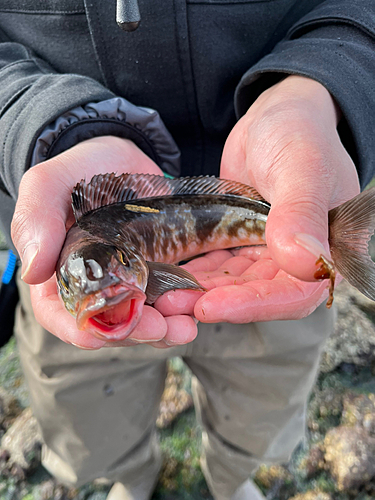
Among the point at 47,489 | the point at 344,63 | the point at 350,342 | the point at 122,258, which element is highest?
the point at 344,63

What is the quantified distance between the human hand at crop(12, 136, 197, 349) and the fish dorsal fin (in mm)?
74

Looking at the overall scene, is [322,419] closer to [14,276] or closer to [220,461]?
[220,461]

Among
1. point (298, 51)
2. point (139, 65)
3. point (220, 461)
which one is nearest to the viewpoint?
point (298, 51)

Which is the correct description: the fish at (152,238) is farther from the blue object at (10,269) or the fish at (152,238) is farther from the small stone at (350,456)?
the small stone at (350,456)

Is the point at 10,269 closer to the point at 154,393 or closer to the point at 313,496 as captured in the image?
the point at 154,393

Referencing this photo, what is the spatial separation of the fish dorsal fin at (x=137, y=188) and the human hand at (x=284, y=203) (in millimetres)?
127

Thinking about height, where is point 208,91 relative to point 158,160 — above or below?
above

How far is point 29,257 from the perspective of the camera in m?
1.53

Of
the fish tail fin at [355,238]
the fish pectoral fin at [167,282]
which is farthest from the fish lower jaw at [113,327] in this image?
the fish tail fin at [355,238]

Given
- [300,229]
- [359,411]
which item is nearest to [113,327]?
[300,229]

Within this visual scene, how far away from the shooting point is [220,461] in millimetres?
2879

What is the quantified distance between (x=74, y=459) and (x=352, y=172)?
2562 mm

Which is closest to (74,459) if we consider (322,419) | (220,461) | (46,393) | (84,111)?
(46,393)

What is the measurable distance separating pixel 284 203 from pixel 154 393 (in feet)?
6.49
